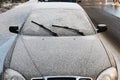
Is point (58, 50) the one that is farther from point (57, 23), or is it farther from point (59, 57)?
point (57, 23)

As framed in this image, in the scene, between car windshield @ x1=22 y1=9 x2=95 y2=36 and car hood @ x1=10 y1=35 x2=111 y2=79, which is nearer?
car hood @ x1=10 y1=35 x2=111 y2=79

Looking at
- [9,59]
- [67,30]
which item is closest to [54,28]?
[67,30]

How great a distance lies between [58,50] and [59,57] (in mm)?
326

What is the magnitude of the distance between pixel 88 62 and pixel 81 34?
1.51 metres

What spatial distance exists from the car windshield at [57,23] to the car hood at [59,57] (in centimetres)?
34

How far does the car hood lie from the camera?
18.7 ft

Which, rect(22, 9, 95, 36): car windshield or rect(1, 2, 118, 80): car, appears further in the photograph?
rect(22, 9, 95, 36): car windshield

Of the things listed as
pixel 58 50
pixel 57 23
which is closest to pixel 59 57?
pixel 58 50

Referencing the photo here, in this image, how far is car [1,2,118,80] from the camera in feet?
18.7

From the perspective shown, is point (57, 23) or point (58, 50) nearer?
point (58, 50)

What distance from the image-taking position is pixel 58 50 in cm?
641

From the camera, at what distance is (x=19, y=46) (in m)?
6.66

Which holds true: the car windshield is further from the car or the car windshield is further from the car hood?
the car hood

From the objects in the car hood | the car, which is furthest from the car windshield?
the car hood
